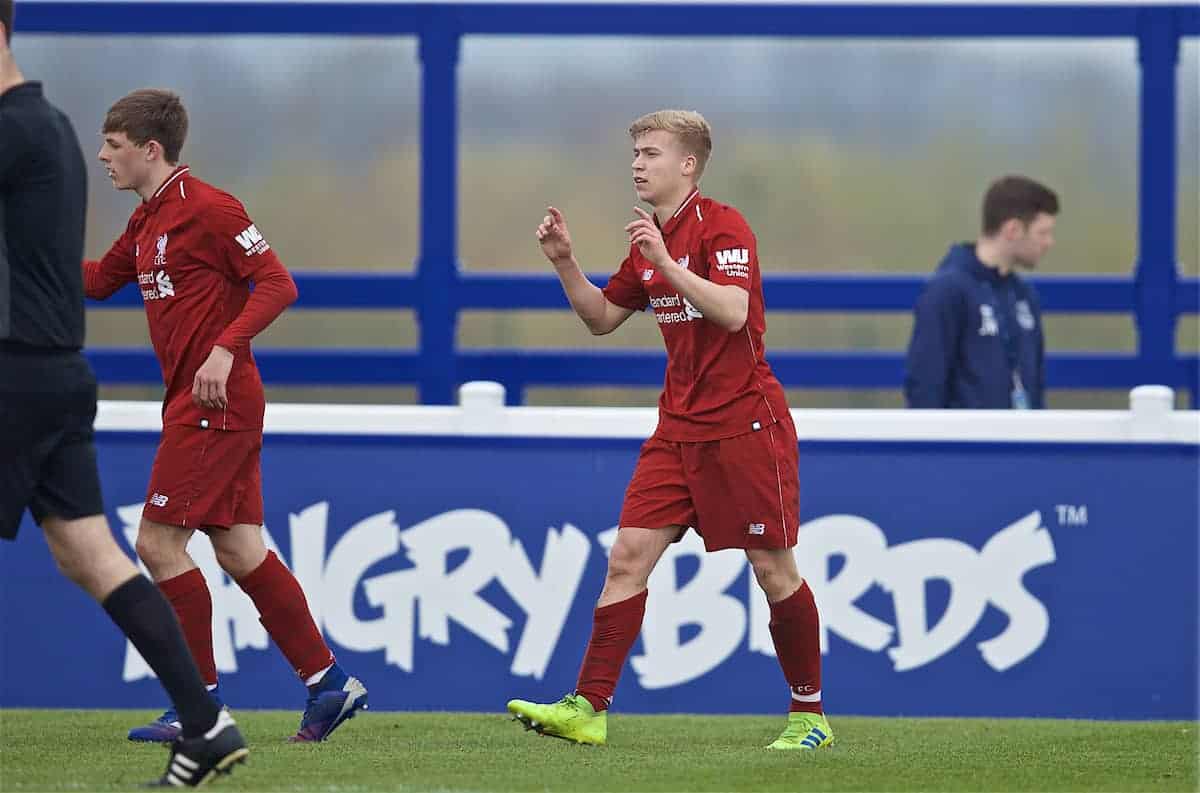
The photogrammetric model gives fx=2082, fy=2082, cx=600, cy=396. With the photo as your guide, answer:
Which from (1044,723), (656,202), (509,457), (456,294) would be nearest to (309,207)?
(456,294)

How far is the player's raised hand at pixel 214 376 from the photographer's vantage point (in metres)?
5.18

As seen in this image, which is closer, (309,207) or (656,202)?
(656,202)

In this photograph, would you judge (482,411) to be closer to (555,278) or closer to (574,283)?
(574,283)

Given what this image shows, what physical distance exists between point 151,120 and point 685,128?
1.40 meters

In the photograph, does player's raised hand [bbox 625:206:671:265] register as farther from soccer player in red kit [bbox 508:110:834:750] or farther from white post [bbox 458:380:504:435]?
white post [bbox 458:380:504:435]

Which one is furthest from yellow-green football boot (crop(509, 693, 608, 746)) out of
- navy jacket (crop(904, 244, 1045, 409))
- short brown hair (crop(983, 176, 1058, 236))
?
short brown hair (crop(983, 176, 1058, 236))

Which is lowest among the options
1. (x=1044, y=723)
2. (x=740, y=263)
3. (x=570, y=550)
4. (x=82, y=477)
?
(x=1044, y=723)

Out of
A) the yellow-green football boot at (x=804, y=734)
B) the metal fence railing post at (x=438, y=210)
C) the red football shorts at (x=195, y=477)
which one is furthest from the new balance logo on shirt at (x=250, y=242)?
the metal fence railing post at (x=438, y=210)

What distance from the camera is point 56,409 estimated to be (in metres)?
4.34

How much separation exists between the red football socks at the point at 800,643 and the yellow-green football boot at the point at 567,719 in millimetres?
504

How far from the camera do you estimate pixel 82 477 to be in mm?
4402

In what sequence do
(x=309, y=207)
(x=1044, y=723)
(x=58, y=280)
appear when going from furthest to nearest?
(x=309, y=207)
(x=1044, y=723)
(x=58, y=280)

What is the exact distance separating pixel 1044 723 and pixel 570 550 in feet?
5.13

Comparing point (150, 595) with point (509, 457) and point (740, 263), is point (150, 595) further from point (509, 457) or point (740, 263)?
point (509, 457)
